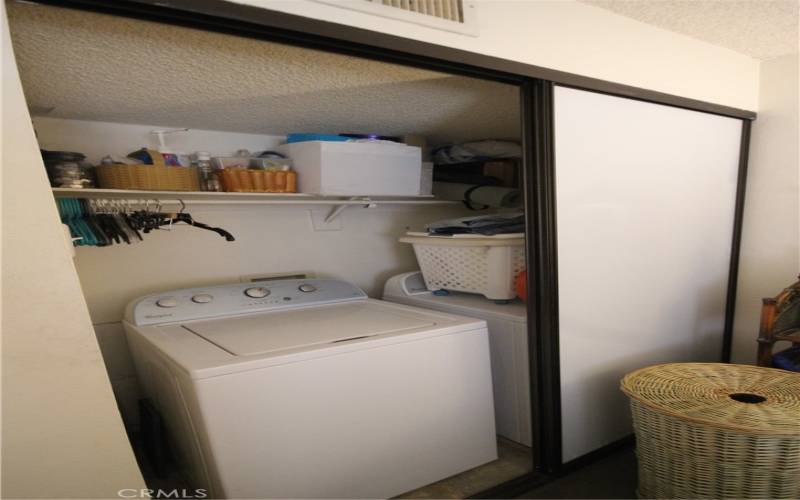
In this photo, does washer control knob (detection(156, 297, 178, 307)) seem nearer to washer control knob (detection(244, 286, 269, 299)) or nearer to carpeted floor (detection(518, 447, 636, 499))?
washer control knob (detection(244, 286, 269, 299))

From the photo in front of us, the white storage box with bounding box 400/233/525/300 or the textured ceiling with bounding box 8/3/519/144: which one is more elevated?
the textured ceiling with bounding box 8/3/519/144

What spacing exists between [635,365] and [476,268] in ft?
2.66

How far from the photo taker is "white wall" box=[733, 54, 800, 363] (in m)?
2.24

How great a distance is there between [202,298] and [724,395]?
202 cm

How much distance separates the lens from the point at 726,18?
1.82 m

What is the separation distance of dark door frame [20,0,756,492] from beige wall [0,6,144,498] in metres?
0.52

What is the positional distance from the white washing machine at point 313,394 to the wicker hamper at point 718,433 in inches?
22.3

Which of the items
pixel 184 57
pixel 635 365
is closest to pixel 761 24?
pixel 635 365

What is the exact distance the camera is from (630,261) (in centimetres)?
196

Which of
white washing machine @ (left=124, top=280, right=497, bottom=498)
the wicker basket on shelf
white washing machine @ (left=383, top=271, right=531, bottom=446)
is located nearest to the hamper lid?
white washing machine @ (left=383, top=271, right=531, bottom=446)

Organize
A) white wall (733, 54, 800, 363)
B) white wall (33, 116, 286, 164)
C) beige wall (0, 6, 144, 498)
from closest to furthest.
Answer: beige wall (0, 6, 144, 498) → white wall (33, 116, 286, 164) → white wall (733, 54, 800, 363)

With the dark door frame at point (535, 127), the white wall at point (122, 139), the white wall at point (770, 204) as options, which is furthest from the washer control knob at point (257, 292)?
the white wall at point (770, 204)

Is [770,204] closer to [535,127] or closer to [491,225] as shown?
[491,225]

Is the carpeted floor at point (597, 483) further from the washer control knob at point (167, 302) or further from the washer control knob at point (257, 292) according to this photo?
the washer control knob at point (167, 302)
